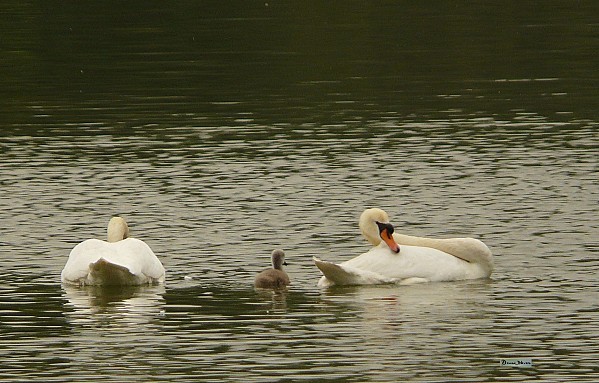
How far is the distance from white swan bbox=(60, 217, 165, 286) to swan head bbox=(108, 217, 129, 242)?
1.10 m

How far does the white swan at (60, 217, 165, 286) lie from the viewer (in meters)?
18.8

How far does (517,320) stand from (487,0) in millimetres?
42095

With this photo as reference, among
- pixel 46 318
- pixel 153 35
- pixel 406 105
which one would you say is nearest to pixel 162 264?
pixel 46 318

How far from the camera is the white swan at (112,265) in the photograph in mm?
18828

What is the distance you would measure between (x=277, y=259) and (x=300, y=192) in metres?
5.30

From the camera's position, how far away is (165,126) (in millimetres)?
31641

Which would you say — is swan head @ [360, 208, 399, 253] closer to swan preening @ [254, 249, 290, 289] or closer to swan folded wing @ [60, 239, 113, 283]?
swan preening @ [254, 249, 290, 289]

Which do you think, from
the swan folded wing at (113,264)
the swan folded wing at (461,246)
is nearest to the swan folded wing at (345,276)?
the swan folded wing at (461,246)

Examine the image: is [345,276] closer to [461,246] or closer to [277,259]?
[277,259]

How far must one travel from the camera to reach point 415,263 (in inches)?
752

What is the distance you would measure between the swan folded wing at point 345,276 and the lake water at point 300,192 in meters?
0.12

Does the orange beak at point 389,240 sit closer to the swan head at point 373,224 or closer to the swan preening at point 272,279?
A: the swan head at point 373,224

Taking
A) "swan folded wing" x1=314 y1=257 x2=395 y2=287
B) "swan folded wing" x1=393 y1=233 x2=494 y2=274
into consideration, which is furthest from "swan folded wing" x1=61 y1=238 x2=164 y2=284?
"swan folded wing" x1=393 y1=233 x2=494 y2=274

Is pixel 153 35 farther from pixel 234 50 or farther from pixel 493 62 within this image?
pixel 493 62
